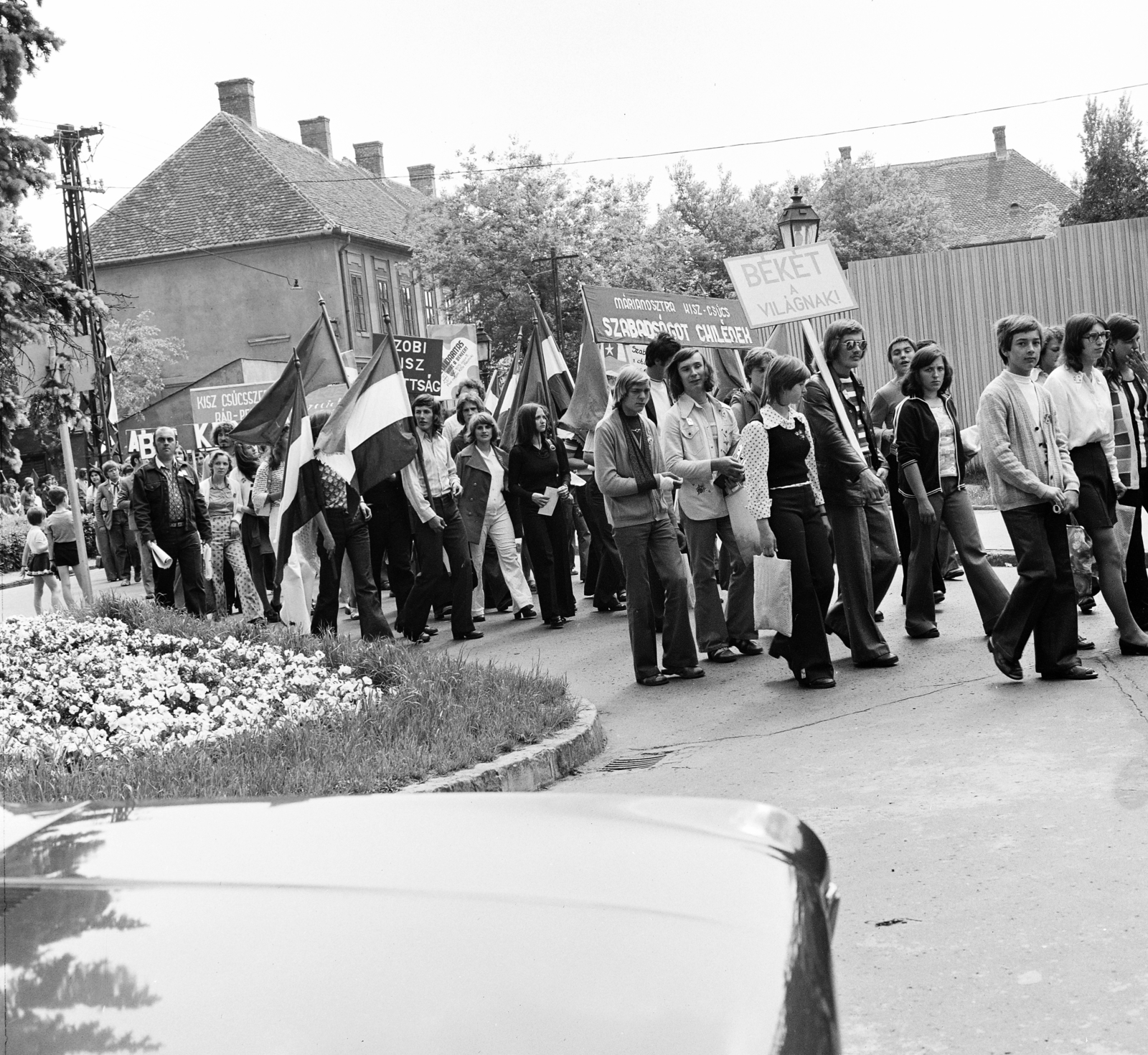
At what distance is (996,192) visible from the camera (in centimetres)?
8325

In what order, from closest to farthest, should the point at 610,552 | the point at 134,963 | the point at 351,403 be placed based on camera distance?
1. the point at 134,963
2. the point at 351,403
3. the point at 610,552

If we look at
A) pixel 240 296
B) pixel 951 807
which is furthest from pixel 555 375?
pixel 240 296

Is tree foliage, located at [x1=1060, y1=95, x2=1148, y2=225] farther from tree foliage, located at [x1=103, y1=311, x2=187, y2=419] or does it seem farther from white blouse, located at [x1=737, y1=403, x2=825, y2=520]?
white blouse, located at [x1=737, y1=403, x2=825, y2=520]

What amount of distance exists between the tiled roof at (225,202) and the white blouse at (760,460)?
45.4 meters

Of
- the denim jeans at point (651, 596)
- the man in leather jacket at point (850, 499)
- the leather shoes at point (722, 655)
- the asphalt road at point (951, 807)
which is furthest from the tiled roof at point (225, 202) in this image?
the asphalt road at point (951, 807)

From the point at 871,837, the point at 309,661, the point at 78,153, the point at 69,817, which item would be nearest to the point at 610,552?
the point at 309,661

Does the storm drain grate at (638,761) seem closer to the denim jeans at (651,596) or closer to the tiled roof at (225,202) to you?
the denim jeans at (651,596)

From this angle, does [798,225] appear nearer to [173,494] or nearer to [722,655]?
[173,494]

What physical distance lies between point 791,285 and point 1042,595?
521 centimetres

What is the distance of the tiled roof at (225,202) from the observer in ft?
172

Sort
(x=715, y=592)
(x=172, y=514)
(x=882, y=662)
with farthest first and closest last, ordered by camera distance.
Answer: (x=172, y=514) < (x=715, y=592) < (x=882, y=662)

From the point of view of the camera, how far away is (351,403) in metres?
11.4

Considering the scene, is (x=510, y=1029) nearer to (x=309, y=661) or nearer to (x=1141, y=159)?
(x=309, y=661)

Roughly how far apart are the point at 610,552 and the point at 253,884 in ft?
34.2
